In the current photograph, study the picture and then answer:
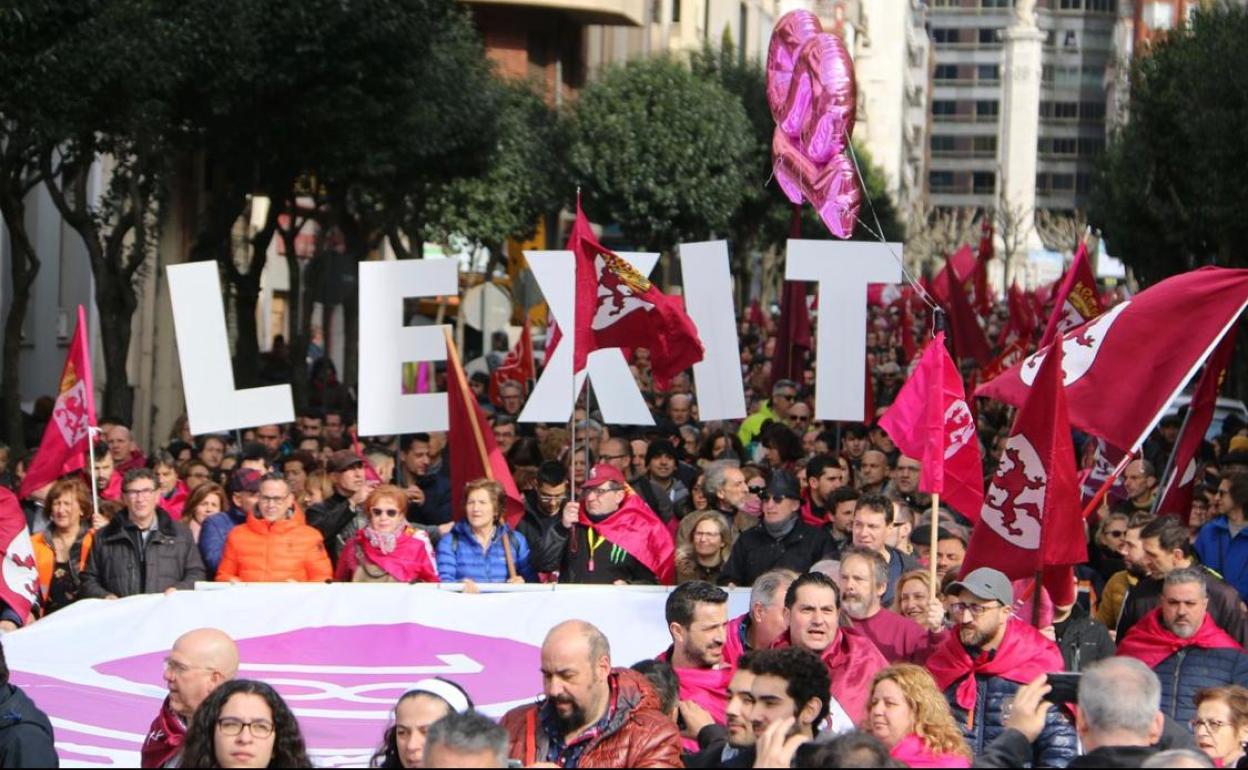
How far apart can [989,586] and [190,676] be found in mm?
2814

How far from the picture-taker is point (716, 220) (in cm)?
4634

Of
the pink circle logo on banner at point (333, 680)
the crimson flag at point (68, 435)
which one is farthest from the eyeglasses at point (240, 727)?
the crimson flag at point (68, 435)

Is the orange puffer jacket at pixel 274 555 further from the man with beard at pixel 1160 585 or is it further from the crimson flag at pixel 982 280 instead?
the crimson flag at pixel 982 280

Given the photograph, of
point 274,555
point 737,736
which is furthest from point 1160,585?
point 274,555

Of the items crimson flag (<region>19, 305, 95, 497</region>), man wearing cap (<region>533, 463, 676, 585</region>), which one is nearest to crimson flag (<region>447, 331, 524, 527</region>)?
man wearing cap (<region>533, 463, 676, 585</region>)

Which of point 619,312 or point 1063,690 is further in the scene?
point 619,312

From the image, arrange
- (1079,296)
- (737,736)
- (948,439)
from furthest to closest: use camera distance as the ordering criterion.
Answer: (1079,296), (948,439), (737,736)

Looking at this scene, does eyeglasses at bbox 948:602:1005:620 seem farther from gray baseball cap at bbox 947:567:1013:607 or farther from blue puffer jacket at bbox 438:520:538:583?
blue puffer jacket at bbox 438:520:538:583

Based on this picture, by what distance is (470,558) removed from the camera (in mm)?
11406

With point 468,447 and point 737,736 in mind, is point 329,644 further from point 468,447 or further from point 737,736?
point 737,736

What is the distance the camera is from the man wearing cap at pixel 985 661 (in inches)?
323

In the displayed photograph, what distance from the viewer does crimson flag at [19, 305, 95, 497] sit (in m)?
13.5

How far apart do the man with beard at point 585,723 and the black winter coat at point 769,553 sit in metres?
4.12

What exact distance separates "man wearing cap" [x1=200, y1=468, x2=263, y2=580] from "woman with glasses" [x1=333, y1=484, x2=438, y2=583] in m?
0.76
